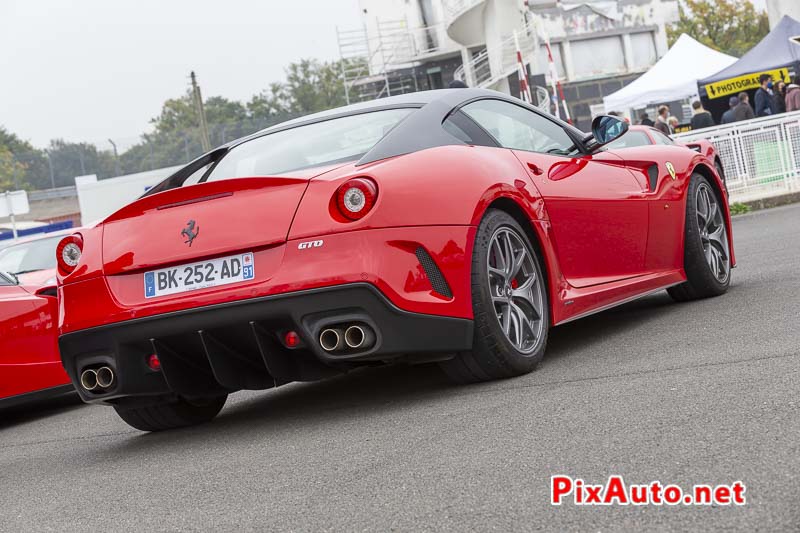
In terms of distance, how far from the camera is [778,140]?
17.8m

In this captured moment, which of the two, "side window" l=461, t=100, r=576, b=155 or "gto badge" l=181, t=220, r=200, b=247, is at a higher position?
"side window" l=461, t=100, r=576, b=155

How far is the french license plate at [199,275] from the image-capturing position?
4613 mm

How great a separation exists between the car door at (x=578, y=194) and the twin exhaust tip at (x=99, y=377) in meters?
2.05

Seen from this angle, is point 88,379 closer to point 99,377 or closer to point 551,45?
point 99,377

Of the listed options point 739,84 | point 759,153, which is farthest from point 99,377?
point 739,84

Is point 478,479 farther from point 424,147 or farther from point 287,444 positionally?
point 424,147

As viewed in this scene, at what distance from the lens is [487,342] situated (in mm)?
4828

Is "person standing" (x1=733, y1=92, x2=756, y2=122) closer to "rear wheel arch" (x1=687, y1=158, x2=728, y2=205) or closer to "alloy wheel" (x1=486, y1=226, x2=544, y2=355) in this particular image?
"rear wheel arch" (x1=687, y1=158, x2=728, y2=205)

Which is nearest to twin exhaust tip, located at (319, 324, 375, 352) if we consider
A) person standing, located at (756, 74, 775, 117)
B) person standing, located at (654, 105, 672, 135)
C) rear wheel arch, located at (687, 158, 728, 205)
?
rear wheel arch, located at (687, 158, 728, 205)

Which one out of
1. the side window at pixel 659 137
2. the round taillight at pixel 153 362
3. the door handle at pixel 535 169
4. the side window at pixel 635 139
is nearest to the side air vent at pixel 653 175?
the door handle at pixel 535 169

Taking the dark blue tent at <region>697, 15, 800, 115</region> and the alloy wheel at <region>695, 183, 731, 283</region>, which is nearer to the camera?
the alloy wheel at <region>695, 183, 731, 283</region>

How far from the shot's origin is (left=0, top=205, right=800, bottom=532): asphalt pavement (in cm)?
303

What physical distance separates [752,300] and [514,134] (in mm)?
1738

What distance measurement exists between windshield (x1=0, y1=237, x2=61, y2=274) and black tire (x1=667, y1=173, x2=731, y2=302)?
189 inches
